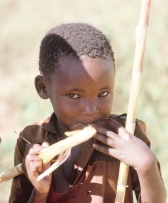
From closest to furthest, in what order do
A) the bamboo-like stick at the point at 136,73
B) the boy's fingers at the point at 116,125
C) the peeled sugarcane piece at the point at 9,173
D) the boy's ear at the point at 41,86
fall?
the bamboo-like stick at the point at 136,73 → the boy's fingers at the point at 116,125 → the peeled sugarcane piece at the point at 9,173 → the boy's ear at the point at 41,86

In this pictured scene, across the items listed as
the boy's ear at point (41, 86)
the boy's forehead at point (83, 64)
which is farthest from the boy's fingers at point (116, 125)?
the boy's ear at point (41, 86)

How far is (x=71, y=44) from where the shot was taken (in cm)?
214

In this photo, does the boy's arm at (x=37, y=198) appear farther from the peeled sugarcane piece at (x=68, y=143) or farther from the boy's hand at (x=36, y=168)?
the peeled sugarcane piece at (x=68, y=143)

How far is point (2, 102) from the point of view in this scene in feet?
14.0

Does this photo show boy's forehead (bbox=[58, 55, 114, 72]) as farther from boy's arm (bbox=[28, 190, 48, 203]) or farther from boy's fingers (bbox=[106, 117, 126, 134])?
boy's arm (bbox=[28, 190, 48, 203])

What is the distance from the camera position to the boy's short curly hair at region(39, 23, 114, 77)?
212cm

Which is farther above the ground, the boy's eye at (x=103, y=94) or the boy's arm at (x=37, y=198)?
the boy's eye at (x=103, y=94)

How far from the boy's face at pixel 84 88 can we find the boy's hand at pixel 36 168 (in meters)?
0.22

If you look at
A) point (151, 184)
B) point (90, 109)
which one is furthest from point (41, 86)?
point (151, 184)

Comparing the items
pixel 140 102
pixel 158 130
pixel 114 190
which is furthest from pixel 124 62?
pixel 114 190

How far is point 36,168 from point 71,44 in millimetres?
622

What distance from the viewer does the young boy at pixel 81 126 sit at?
2.03 m

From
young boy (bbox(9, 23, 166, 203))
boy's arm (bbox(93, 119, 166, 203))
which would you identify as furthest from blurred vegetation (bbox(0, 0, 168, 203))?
boy's arm (bbox(93, 119, 166, 203))

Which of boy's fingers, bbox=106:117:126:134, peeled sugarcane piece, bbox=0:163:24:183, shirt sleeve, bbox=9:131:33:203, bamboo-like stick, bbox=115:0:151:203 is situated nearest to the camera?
bamboo-like stick, bbox=115:0:151:203
